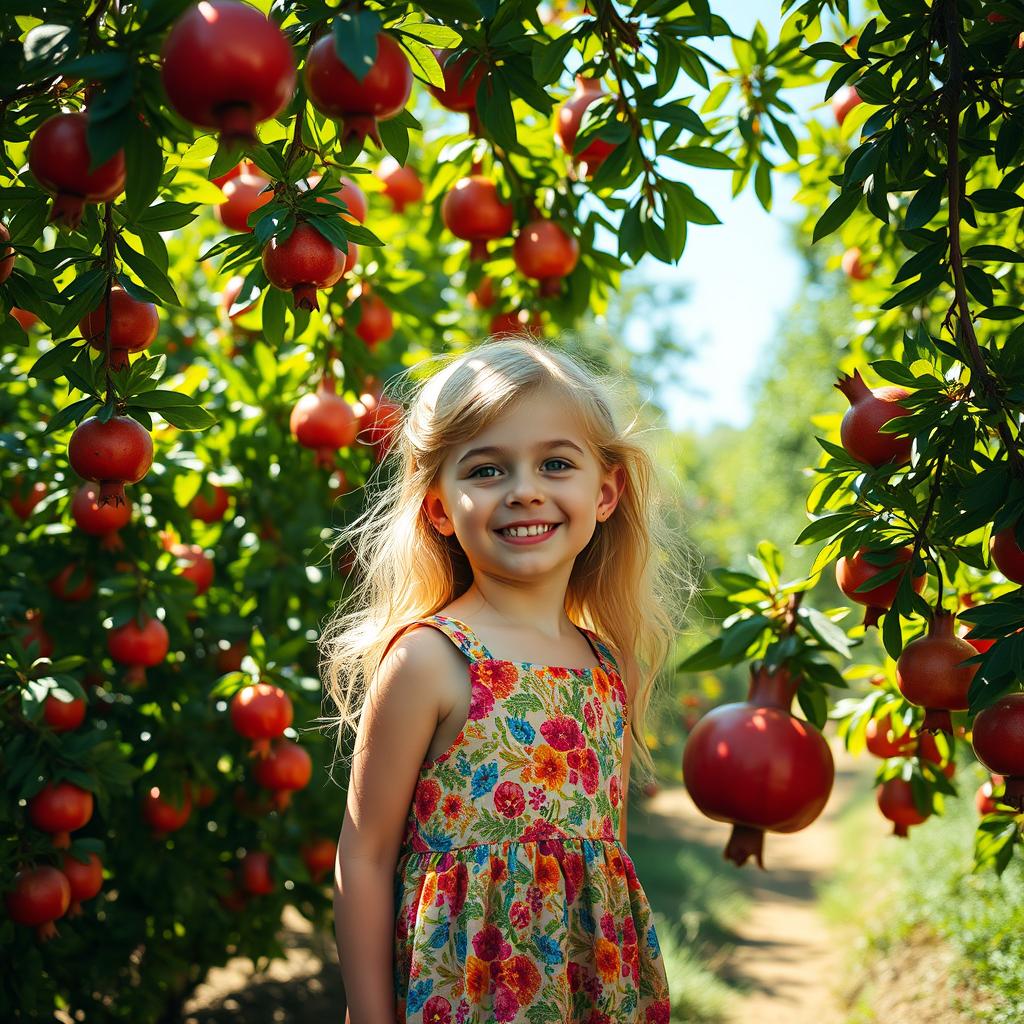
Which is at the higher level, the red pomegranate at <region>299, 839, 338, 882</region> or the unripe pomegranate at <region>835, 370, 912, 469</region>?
the unripe pomegranate at <region>835, 370, 912, 469</region>

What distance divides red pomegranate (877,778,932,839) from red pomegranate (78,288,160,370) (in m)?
1.57

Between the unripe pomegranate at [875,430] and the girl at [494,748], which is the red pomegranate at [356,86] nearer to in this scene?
the girl at [494,748]

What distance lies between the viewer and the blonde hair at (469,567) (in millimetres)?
1611

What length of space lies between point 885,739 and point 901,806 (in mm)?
159

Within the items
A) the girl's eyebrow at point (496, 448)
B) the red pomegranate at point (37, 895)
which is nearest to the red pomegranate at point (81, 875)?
the red pomegranate at point (37, 895)

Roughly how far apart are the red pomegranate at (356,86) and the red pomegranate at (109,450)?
51 centimetres

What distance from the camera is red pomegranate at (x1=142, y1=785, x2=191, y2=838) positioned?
233 centimetres

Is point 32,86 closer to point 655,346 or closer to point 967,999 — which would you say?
point 967,999

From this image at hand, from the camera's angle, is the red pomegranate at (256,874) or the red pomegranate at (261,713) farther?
the red pomegranate at (256,874)

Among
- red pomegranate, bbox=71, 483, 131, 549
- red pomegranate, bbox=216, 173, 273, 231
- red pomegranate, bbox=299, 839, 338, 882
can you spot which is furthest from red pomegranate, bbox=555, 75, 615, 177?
red pomegranate, bbox=299, 839, 338, 882

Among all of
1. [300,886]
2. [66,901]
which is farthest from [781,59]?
[300,886]

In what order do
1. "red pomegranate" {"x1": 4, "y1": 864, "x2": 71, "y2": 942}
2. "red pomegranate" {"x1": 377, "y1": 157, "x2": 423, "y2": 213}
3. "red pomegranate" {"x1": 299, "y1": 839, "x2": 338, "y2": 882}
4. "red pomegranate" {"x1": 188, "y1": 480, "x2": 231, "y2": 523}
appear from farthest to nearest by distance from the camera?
"red pomegranate" {"x1": 377, "y1": 157, "x2": 423, "y2": 213}
"red pomegranate" {"x1": 299, "y1": 839, "x2": 338, "y2": 882}
"red pomegranate" {"x1": 188, "y1": 480, "x2": 231, "y2": 523}
"red pomegranate" {"x1": 4, "y1": 864, "x2": 71, "y2": 942}

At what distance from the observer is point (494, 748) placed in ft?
4.73

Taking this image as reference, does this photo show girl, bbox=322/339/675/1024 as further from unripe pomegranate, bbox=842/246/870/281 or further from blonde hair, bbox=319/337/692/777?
unripe pomegranate, bbox=842/246/870/281
